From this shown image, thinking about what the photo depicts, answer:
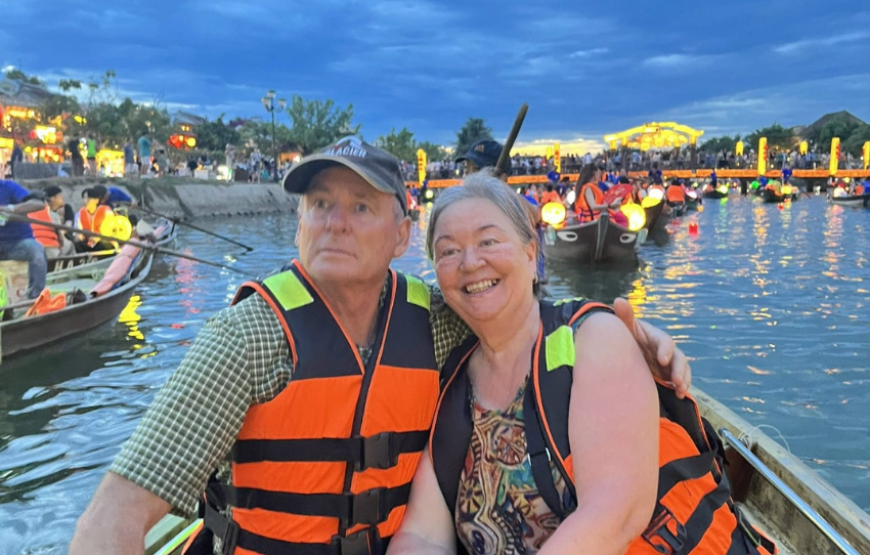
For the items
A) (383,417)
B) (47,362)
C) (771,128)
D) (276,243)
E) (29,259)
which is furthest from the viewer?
(771,128)

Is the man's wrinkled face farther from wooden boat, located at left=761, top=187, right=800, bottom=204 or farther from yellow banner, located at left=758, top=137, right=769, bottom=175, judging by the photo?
yellow banner, located at left=758, top=137, right=769, bottom=175

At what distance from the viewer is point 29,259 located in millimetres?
7598

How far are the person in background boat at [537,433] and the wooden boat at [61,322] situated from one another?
20.7ft

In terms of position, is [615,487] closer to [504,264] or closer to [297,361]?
[504,264]

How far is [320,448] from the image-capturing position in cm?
175

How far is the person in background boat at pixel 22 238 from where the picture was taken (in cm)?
732

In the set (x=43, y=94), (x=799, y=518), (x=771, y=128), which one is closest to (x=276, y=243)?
(x=799, y=518)

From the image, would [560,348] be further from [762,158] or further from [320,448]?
[762,158]

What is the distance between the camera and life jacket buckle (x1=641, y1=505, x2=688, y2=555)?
1.61 meters

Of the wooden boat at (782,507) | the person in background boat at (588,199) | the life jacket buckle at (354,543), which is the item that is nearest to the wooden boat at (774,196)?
the person in background boat at (588,199)

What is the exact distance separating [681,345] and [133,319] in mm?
7617

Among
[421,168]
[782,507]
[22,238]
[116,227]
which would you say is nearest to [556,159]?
[421,168]

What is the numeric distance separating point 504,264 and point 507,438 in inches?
19.2

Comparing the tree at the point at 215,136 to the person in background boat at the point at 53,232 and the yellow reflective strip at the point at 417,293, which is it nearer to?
the person in background boat at the point at 53,232
